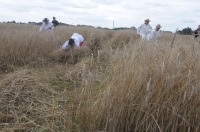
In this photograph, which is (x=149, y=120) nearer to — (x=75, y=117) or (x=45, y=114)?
(x=75, y=117)

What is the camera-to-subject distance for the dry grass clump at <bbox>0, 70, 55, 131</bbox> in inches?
117

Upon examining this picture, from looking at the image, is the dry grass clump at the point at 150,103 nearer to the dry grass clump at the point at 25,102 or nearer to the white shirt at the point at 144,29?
the dry grass clump at the point at 25,102

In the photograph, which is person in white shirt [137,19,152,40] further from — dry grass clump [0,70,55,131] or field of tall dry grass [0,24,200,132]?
field of tall dry grass [0,24,200,132]

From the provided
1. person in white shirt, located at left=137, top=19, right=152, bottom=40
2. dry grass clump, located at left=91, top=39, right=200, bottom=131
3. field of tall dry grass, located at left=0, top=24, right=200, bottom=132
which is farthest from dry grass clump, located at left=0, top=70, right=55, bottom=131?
person in white shirt, located at left=137, top=19, right=152, bottom=40

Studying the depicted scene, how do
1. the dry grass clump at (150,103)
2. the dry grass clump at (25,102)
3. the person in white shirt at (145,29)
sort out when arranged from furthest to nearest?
the person in white shirt at (145,29) < the dry grass clump at (25,102) < the dry grass clump at (150,103)

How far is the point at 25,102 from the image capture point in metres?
3.60

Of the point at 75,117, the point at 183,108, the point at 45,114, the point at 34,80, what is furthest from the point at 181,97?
the point at 34,80

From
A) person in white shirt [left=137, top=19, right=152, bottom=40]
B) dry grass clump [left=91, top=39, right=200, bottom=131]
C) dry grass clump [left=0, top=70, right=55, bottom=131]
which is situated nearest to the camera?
dry grass clump [left=91, top=39, right=200, bottom=131]

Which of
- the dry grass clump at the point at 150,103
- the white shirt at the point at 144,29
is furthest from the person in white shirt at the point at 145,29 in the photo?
the dry grass clump at the point at 150,103

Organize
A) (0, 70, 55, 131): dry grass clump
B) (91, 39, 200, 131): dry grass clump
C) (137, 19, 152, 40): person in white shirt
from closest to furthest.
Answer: (91, 39, 200, 131): dry grass clump → (0, 70, 55, 131): dry grass clump → (137, 19, 152, 40): person in white shirt

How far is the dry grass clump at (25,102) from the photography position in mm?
2974

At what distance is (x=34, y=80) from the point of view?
13.8 feet

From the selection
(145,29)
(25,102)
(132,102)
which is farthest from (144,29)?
(132,102)

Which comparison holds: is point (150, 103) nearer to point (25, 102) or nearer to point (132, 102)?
point (132, 102)
